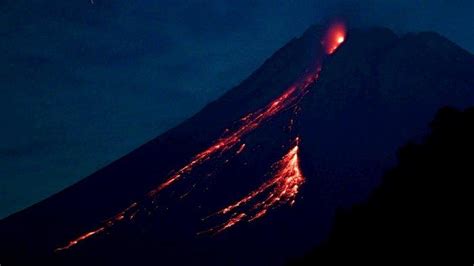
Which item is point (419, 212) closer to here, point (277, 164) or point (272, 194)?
point (272, 194)

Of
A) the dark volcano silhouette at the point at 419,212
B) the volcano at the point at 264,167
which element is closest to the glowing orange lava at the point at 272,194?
the volcano at the point at 264,167

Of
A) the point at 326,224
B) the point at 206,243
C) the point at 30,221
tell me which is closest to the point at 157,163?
the point at 30,221

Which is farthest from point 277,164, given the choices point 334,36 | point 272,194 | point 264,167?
point 334,36

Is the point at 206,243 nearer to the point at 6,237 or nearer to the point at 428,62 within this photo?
the point at 6,237

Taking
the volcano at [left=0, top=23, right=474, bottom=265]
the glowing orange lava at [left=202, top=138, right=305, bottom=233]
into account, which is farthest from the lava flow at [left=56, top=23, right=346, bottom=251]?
the volcano at [left=0, top=23, right=474, bottom=265]

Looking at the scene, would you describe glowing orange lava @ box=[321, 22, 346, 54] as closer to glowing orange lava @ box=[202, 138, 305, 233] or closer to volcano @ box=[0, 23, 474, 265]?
volcano @ box=[0, 23, 474, 265]
